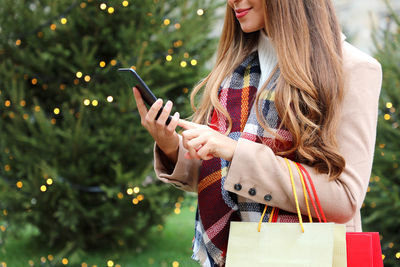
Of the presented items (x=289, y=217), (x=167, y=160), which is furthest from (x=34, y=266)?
(x=289, y=217)

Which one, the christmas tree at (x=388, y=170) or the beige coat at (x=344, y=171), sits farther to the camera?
the christmas tree at (x=388, y=170)

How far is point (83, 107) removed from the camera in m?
4.02

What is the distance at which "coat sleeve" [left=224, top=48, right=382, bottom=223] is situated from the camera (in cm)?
133

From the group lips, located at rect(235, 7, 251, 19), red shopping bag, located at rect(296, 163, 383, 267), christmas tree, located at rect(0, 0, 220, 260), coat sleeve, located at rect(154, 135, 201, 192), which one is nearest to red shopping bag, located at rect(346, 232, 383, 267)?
red shopping bag, located at rect(296, 163, 383, 267)

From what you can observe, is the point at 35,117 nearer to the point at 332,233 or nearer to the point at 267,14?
the point at 267,14

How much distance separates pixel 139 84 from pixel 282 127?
15.8 inches

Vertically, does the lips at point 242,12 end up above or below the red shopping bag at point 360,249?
above

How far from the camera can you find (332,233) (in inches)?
47.3

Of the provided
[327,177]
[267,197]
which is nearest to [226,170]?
[267,197]

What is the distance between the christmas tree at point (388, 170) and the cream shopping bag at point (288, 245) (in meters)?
2.46

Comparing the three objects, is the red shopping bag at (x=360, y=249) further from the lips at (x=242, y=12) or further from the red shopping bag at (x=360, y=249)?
the lips at (x=242, y=12)

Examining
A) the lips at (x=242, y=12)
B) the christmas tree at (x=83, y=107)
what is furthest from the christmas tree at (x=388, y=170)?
the lips at (x=242, y=12)

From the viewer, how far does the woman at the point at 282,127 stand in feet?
4.40

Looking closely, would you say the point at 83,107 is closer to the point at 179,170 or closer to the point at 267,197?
the point at 179,170
